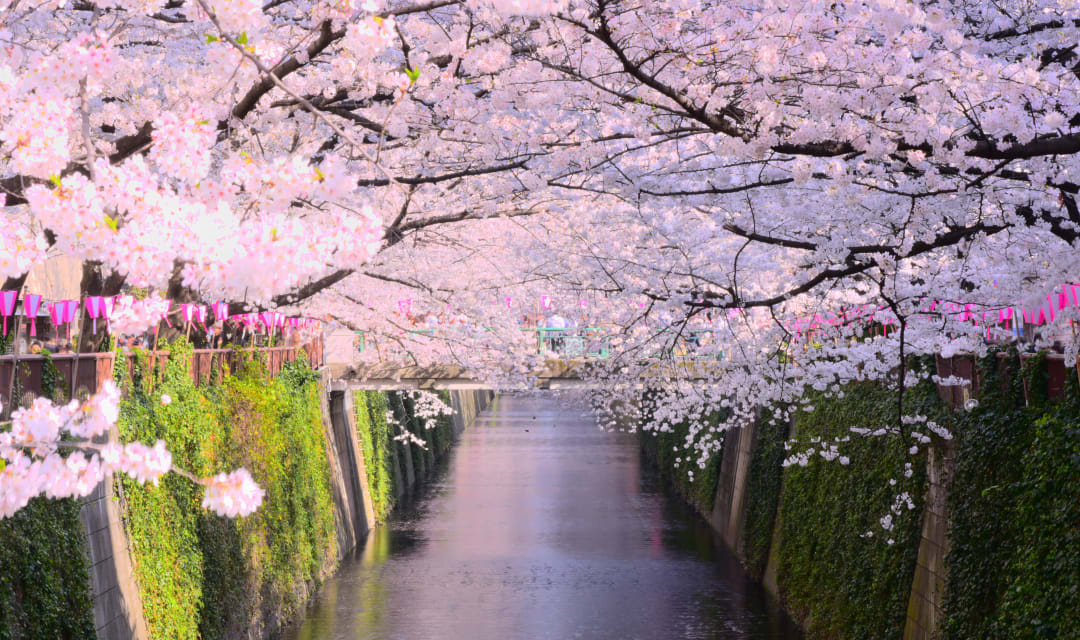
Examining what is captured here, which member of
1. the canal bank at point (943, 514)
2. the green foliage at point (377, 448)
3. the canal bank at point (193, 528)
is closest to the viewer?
the canal bank at point (943, 514)

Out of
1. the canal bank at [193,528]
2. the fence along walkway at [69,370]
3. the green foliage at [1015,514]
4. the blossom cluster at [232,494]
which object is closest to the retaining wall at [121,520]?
the canal bank at [193,528]

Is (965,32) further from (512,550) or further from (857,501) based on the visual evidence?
(512,550)

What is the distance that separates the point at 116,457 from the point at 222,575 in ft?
36.7

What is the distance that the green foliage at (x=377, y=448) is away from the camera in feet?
104

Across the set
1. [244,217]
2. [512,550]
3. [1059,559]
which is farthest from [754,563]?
[244,217]

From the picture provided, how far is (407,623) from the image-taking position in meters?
19.3

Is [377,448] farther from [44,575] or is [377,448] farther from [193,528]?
[44,575]

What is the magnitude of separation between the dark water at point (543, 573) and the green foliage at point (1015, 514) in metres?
7.50

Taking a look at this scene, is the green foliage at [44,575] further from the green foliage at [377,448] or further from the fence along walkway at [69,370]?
the green foliage at [377,448]

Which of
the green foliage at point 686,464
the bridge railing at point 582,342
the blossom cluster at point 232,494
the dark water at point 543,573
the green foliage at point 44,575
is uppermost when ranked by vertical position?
the bridge railing at point 582,342

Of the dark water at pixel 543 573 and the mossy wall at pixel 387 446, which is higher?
the mossy wall at pixel 387 446

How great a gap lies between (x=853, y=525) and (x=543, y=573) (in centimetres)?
977

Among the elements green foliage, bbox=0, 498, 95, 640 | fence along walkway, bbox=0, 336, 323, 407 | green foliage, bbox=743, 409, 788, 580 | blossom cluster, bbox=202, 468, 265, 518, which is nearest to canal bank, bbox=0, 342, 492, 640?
green foliage, bbox=0, 498, 95, 640

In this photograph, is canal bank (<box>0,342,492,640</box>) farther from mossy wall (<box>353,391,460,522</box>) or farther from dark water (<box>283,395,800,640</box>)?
mossy wall (<box>353,391,460,522</box>)
